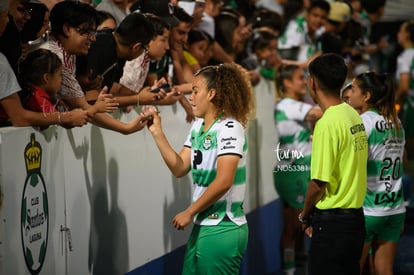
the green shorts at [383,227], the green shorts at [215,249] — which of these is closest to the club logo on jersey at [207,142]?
the green shorts at [215,249]

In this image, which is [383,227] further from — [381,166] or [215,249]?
[215,249]

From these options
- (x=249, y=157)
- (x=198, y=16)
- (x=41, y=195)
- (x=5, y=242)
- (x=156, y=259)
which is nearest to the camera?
(x=5, y=242)

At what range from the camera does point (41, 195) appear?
524 cm

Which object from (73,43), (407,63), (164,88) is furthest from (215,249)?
(407,63)

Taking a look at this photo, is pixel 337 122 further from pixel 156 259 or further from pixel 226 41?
pixel 226 41

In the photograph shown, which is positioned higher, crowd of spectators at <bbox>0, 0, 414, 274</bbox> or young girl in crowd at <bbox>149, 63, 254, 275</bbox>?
crowd of spectators at <bbox>0, 0, 414, 274</bbox>

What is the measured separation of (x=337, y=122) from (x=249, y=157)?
3.33 metres

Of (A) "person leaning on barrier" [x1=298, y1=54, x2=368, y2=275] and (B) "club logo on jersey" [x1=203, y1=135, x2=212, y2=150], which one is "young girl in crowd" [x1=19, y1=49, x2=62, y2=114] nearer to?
(B) "club logo on jersey" [x1=203, y1=135, x2=212, y2=150]

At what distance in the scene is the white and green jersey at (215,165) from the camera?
5.36 metres

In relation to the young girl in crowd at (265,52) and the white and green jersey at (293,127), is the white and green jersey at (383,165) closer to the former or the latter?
the white and green jersey at (293,127)

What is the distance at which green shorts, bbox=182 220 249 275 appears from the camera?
537cm

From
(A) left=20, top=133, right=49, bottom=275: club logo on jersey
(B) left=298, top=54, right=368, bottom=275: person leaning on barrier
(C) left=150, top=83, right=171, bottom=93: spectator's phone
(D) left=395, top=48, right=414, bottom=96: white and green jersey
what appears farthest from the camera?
(D) left=395, top=48, right=414, bottom=96: white and green jersey

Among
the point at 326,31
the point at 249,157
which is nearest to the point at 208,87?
the point at 249,157

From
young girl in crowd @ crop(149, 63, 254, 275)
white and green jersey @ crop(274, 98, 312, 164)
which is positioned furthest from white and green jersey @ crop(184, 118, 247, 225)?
white and green jersey @ crop(274, 98, 312, 164)
